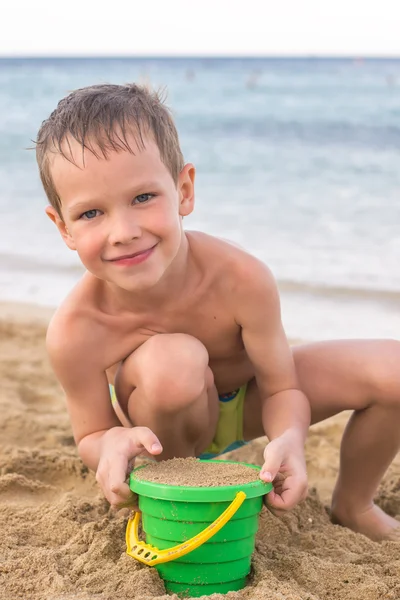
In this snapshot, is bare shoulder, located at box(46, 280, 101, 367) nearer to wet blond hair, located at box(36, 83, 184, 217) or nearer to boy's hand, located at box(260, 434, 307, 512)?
wet blond hair, located at box(36, 83, 184, 217)

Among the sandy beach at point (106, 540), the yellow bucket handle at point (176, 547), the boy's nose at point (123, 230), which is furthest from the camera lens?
the boy's nose at point (123, 230)

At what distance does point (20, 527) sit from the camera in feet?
6.62

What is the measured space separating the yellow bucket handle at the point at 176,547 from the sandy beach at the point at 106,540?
0.15 feet

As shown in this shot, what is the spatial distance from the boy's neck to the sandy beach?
568 millimetres

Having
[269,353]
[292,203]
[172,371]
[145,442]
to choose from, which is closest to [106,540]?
[145,442]

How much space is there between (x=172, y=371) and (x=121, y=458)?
0.26 m

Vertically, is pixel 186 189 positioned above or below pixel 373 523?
above

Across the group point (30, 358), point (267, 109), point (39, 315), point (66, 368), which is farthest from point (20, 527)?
point (267, 109)

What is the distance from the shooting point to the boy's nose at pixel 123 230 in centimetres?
180

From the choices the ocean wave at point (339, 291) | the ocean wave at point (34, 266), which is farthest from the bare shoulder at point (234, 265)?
the ocean wave at point (34, 266)

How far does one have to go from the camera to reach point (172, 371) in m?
1.94

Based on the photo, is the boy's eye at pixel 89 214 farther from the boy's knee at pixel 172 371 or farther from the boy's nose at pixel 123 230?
the boy's knee at pixel 172 371

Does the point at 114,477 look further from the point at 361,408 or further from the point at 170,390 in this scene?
the point at 361,408

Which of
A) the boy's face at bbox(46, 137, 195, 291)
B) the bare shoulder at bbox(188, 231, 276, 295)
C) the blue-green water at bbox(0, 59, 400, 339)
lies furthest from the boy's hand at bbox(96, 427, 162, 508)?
the blue-green water at bbox(0, 59, 400, 339)
